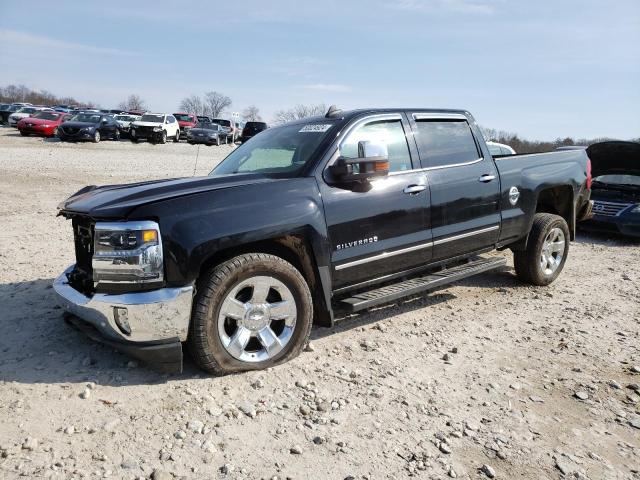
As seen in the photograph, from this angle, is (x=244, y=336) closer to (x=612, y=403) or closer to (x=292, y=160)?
(x=292, y=160)

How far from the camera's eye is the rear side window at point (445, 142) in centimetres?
444

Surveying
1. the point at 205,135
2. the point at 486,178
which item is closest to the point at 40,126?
the point at 205,135

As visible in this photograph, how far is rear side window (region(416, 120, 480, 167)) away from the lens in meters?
4.44

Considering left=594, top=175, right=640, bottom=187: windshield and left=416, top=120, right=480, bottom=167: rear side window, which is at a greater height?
Result: left=416, top=120, right=480, bottom=167: rear side window

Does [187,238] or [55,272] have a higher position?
[187,238]

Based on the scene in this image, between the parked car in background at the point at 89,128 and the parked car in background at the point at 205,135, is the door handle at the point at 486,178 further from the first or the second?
the parked car in background at the point at 205,135

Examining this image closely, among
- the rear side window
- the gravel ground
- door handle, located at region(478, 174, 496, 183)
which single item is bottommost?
the gravel ground

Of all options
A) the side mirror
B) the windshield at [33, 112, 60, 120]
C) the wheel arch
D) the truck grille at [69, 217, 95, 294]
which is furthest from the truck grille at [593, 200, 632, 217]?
the windshield at [33, 112, 60, 120]

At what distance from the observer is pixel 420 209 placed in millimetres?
4207

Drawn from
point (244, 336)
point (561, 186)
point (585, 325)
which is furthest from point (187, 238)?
point (561, 186)

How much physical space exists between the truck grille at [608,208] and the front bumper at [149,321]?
26.2ft

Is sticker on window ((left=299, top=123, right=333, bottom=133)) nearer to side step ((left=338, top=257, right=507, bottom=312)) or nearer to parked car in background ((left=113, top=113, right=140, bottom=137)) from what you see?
side step ((left=338, top=257, right=507, bottom=312))

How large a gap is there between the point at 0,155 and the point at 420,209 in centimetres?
Answer: 1727

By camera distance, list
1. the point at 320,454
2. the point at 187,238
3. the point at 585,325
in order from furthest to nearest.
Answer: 1. the point at 585,325
2. the point at 187,238
3. the point at 320,454
